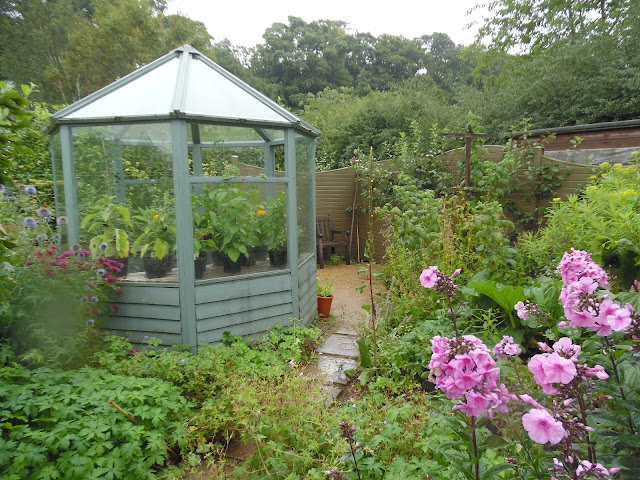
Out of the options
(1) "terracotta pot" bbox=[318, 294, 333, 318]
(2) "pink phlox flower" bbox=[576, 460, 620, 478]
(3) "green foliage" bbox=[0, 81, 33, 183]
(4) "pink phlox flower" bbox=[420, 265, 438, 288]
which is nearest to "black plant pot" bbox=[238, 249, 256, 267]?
(1) "terracotta pot" bbox=[318, 294, 333, 318]

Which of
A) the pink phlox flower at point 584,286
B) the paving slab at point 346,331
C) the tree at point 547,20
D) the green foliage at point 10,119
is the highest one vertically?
the tree at point 547,20

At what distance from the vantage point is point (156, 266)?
3572 millimetres

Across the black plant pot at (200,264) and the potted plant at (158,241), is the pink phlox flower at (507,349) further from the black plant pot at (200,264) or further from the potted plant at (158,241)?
the potted plant at (158,241)

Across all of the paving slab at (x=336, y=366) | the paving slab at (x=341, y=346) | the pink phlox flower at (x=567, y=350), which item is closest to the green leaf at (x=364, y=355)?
the paving slab at (x=336, y=366)

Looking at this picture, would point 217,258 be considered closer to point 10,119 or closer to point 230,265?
point 230,265

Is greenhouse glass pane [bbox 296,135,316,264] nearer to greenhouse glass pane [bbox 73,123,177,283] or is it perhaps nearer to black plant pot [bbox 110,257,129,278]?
greenhouse glass pane [bbox 73,123,177,283]

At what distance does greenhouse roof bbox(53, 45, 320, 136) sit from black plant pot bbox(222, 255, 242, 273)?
4.17ft

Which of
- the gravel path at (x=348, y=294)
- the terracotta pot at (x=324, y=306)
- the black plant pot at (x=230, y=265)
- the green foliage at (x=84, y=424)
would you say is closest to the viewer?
the green foliage at (x=84, y=424)

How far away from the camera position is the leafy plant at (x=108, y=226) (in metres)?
3.60

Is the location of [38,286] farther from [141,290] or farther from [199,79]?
[199,79]

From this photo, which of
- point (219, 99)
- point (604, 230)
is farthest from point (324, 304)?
point (604, 230)

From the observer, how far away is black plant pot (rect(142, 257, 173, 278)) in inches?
140

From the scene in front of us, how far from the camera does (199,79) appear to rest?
384 cm

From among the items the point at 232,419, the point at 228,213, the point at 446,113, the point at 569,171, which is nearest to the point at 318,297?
the point at 228,213
